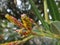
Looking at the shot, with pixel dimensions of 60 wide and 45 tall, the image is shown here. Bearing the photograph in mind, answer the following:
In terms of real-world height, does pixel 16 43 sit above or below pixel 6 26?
above

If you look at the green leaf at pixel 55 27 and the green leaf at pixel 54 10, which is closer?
the green leaf at pixel 55 27

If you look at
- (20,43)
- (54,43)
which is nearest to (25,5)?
(54,43)

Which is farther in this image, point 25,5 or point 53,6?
point 25,5

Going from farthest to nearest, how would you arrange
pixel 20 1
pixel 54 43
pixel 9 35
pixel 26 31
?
pixel 20 1 < pixel 9 35 < pixel 54 43 < pixel 26 31

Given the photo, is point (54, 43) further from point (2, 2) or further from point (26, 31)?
point (2, 2)

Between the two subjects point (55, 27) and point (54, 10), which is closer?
point (55, 27)

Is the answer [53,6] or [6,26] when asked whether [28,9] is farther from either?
[53,6]

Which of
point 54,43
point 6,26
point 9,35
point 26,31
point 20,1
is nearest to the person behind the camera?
point 26,31

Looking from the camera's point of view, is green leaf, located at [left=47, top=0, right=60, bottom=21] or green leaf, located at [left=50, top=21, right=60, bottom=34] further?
green leaf, located at [left=47, top=0, right=60, bottom=21]

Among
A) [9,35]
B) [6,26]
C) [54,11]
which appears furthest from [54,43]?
[6,26]
